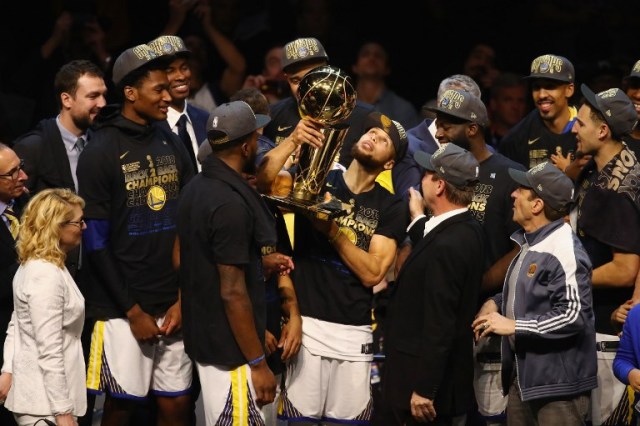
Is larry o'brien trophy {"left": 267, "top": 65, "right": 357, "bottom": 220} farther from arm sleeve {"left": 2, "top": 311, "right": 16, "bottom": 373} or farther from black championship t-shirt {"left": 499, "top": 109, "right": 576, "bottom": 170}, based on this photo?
black championship t-shirt {"left": 499, "top": 109, "right": 576, "bottom": 170}

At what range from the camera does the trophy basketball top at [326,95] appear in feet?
17.9

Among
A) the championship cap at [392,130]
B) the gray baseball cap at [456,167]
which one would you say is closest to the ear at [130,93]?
the championship cap at [392,130]

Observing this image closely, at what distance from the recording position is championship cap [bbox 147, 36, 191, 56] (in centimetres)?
619

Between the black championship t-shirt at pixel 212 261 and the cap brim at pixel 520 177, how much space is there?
137cm

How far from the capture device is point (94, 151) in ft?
19.1

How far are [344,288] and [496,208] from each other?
3.37ft

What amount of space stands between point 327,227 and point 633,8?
205 inches

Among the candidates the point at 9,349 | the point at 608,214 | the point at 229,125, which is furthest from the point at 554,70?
the point at 9,349

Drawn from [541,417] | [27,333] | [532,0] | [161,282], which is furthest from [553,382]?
[532,0]

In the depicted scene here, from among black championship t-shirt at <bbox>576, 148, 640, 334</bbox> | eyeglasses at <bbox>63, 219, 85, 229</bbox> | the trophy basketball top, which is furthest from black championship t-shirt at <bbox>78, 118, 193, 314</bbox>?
black championship t-shirt at <bbox>576, 148, 640, 334</bbox>

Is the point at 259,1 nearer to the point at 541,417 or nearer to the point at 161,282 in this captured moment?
the point at 161,282

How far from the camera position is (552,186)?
5.61m

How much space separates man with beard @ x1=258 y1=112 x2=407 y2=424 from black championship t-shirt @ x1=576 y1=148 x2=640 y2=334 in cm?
100

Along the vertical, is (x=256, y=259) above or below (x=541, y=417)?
above
